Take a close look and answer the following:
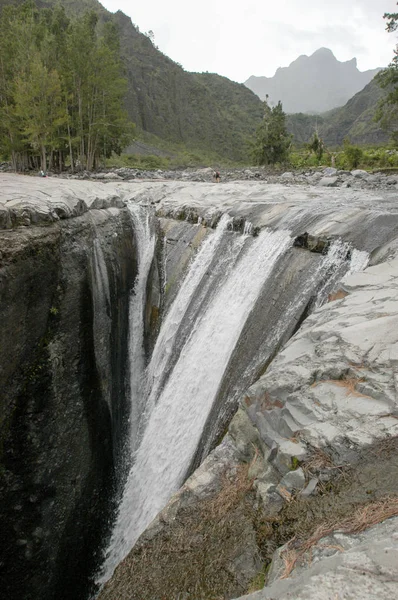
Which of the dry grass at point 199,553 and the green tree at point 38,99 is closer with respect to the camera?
the dry grass at point 199,553

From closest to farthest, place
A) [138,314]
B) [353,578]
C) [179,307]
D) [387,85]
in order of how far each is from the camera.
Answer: [353,578]
[179,307]
[138,314]
[387,85]

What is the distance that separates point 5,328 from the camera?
7305mm

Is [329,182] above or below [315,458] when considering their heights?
above

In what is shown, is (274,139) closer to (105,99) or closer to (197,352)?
(105,99)

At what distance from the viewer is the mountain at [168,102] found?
73.4 meters

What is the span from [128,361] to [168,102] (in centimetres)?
7989

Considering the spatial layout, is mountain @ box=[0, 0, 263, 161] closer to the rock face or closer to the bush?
the bush

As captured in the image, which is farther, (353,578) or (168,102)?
(168,102)

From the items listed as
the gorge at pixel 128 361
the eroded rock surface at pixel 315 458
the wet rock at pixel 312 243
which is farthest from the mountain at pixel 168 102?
the eroded rock surface at pixel 315 458

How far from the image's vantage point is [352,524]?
295 centimetres

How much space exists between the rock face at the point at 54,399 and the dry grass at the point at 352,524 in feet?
21.3

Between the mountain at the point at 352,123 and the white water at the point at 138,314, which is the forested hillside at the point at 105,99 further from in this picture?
the white water at the point at 138,314

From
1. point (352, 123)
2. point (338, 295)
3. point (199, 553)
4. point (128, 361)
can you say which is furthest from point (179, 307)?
point (352, 123)

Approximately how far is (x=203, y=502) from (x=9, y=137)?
32.6m
